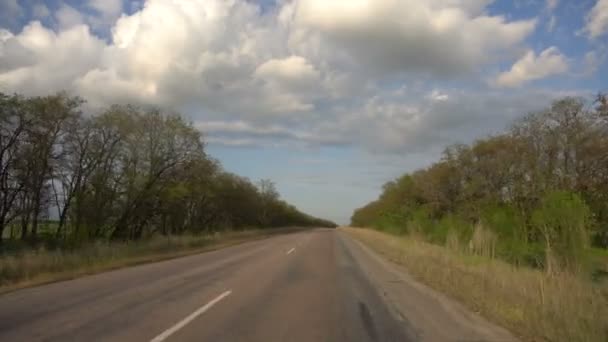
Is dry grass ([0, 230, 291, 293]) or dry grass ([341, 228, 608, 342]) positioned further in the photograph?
dry grass ([0, 230, 291, 293])

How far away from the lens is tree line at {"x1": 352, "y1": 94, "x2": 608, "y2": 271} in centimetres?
1286

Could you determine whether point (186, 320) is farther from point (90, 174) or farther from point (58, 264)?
point (90, 174)

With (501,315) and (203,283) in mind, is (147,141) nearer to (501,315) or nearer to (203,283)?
(203,283)

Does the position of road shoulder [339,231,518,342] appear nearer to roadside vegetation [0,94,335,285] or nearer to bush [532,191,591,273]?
bush [532,191,591,273]

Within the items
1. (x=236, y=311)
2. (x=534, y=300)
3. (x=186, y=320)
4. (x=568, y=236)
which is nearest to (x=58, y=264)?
(x=236, y=311)

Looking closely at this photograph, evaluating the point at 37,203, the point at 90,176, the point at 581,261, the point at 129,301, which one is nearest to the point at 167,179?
the point at 90,176

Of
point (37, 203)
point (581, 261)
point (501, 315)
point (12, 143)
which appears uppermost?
point (12, 143)

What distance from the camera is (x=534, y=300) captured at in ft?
34.8

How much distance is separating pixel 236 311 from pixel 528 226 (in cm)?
2030

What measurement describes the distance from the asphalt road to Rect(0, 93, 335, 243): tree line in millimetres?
17702

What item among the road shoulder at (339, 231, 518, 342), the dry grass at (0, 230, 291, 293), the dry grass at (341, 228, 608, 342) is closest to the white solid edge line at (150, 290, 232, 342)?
the road shoulder at (339, 231, 518, 342)

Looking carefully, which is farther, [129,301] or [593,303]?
[129,301]

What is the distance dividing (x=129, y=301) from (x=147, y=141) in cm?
2945

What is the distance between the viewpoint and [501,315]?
9.88m
